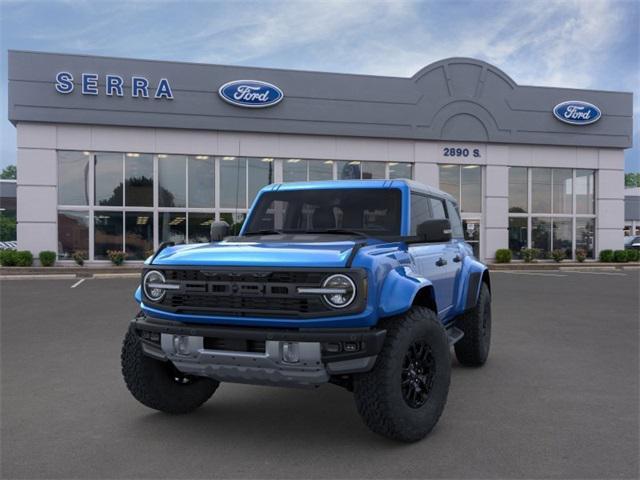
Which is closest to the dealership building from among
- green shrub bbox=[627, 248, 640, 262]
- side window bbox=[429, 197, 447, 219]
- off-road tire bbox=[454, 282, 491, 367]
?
green shrub bbox=[627, 248, 640, 262]

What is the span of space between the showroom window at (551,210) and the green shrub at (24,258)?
20948 mm

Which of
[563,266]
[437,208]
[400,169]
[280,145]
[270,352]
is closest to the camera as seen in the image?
[270,352]

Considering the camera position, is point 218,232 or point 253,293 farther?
point 218,232

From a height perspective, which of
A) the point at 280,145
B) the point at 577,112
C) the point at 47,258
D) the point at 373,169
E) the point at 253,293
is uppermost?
the point at 577,112

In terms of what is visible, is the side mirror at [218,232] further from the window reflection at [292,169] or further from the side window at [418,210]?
the window reflection at [292,169]

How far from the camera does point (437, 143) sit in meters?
26.6

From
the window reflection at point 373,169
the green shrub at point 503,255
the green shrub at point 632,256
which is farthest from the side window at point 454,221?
the green shrub at point 632,256

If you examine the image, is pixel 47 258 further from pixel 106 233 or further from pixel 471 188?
pixel 471 188

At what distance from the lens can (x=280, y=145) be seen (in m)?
25.0

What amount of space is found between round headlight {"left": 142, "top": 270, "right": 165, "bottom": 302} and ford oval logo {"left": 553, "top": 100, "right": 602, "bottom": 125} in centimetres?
2737

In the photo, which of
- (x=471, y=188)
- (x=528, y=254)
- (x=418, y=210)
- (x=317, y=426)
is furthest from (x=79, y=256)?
(x=317, y=426)

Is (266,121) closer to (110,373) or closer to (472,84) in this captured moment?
(472,84)

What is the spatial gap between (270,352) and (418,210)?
236cm

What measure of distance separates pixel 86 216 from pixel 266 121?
27.4 ft
